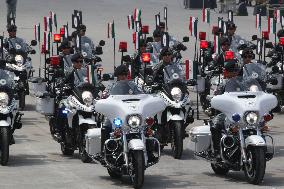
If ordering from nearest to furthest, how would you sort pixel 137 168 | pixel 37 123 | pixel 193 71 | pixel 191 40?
pixel 137 168, pixel 193 71, pixel 37 123, pixel 191 40

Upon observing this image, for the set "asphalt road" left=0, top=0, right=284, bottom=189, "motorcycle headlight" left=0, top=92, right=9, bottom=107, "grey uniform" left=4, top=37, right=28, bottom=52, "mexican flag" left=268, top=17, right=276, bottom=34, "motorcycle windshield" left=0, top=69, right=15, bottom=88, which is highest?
"mexican flag" left=268, top=17, right=276, bottom=34

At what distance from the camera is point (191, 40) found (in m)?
50.4

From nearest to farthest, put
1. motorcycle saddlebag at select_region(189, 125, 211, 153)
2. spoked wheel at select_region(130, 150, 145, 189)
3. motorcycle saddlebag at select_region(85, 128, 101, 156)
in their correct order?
spoked wheel at select_region(130, 150, 145, 189), motorcycle saddlebag at select_region(85, 128, 101, 156), motorcycle saddlebag at select_region(189, 125, 211, 153)

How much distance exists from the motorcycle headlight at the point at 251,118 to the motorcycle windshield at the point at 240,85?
0.83m

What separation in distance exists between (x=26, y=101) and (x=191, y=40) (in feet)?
54.2

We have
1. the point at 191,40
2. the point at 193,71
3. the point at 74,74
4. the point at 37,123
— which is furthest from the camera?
the point at 191,40

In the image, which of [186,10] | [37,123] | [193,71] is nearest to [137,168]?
[193,71]

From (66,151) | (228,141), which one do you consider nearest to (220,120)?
(228,141)

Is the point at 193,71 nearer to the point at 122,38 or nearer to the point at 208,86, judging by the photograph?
the point at 208,86

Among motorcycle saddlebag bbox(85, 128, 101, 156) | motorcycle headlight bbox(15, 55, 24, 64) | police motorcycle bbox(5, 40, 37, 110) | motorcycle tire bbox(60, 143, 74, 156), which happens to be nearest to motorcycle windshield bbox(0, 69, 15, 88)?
motorcycle tire bbox(60, 143, 74, 156)

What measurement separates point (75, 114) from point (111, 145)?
11.0 feet

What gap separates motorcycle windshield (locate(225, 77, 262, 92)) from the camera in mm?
21141

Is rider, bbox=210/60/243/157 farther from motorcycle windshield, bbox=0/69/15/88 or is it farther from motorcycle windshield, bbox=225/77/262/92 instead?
motorcycle windshield, bbox=0/69/15/88

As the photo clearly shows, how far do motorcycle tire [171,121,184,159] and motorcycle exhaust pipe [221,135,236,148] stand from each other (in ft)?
9.85
